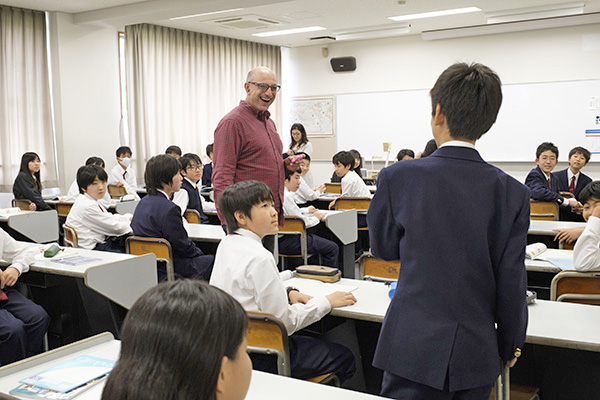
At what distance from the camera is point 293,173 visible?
16.4ft

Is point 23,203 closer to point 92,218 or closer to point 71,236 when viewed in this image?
point 71,236

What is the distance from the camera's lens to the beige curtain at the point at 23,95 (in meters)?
7.44

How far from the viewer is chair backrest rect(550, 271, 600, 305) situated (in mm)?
2518

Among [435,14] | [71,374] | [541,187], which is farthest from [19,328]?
[435,14]

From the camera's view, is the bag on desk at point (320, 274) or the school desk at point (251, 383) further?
the bag on desk at point (320, 274)

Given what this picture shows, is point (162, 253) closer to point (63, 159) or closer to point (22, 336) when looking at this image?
point (22, 336)

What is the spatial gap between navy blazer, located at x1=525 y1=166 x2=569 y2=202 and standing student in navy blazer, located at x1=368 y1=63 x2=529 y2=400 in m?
4.09

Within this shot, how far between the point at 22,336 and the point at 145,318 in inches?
88.9

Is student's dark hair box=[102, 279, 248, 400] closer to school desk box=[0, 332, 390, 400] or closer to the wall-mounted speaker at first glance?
school desk box=[0, 332, 390, 400]

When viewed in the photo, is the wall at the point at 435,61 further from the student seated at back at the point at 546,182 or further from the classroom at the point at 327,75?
the student seated at back at the point at 546,182

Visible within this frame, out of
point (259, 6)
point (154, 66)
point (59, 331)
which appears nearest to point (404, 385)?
point (59, 331)

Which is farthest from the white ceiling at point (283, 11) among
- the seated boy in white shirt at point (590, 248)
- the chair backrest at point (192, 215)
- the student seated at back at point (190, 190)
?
the seated boy in white shirt at point (590, 248)

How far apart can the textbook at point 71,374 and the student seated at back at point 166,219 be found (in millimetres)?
1946

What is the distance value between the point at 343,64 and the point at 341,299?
8742 mm
